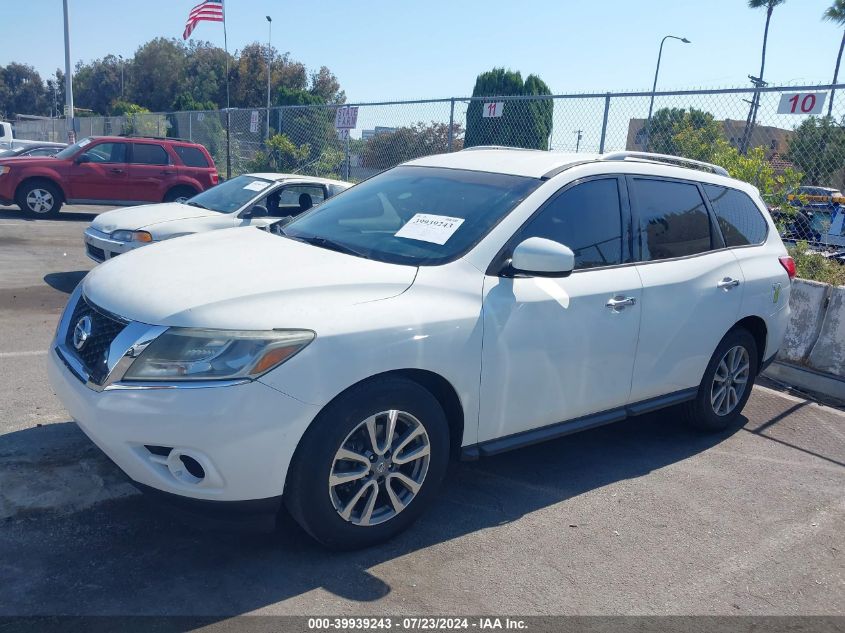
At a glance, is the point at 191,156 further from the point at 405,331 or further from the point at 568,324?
the point at 405,331

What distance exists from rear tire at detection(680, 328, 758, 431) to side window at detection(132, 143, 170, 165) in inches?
498

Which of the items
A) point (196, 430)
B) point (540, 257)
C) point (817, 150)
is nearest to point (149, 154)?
point (817, 150)

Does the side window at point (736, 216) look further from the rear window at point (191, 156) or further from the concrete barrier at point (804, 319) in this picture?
the rear window at point (191, 156)

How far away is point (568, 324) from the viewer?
3973 mm

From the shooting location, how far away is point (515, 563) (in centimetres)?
349

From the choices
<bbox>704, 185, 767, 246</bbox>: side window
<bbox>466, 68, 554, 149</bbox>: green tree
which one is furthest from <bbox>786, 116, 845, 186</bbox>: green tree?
<bbox>704, 185, 767, 246</bbox>: side window

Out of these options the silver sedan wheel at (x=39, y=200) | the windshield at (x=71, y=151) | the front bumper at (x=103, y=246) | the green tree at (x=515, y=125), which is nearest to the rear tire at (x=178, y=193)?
the windshield at (x=71, y=151)

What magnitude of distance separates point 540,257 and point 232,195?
21.3ft

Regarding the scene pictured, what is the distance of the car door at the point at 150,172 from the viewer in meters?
15.0

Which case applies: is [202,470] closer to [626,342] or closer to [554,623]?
[554,623]

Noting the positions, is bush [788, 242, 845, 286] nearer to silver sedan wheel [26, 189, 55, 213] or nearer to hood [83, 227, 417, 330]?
hood [83, 227, 417, 330]

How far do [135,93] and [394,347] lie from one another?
233ft

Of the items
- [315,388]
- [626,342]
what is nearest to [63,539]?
[315,388]

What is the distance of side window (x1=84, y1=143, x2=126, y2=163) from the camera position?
14875mm
